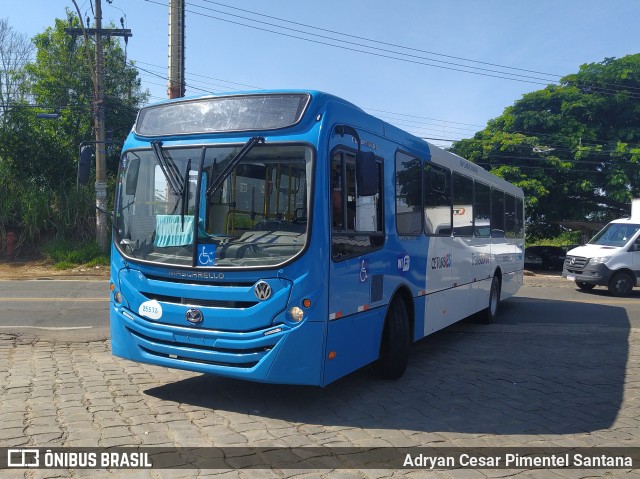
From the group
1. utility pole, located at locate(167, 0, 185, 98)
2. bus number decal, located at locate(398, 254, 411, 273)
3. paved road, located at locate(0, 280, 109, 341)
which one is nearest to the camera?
bus number decal, located at locate(398, 254, 411, 273)

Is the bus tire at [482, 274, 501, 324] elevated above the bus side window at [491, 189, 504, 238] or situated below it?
below

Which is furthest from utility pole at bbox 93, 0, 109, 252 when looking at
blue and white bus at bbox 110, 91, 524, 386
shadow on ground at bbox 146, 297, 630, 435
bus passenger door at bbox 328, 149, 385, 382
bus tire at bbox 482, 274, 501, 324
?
bus passenger door at bbox 328, 149, 385, 382

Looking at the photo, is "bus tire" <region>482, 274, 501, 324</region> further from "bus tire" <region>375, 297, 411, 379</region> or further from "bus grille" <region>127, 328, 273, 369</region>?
"bus grille" <region>127, 328, 273, 369</region>

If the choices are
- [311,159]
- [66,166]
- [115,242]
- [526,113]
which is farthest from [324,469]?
[526,113]

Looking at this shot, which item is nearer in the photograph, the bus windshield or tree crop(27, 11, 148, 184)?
the bus windshield

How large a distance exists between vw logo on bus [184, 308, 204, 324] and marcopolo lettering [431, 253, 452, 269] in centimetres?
383

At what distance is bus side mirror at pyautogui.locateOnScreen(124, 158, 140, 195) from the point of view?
20.8ft

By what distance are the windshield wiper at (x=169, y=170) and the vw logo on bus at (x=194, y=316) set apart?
1134mm

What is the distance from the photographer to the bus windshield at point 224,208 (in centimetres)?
557

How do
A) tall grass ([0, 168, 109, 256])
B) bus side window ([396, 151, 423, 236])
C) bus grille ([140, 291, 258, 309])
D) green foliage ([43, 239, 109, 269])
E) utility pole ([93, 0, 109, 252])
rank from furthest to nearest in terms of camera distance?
tall grass ([0, 168, 109, 256]) → green foliage ([43, 239, 109, 269]) → utility pole ([93, 0, 109, 252]) → bus side window ([396, 151, 423, 236]) → bus grille ([140, 291, 258, 309])

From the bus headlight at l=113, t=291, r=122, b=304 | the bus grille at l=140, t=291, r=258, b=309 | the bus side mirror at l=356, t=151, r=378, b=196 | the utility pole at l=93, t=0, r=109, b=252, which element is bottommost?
Result: the bus headlight at l=113, t=291, r=122, b=304

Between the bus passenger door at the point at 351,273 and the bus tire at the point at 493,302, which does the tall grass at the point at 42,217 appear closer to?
the bus tire at the point at 493,302

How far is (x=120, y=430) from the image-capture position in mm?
5082

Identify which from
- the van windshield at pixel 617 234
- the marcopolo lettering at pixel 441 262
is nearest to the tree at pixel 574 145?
the van windshield at pixel 617 234
